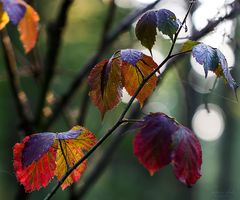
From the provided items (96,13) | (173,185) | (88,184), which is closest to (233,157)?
(173,185)

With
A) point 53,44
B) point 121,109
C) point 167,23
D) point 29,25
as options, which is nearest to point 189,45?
point 167,23

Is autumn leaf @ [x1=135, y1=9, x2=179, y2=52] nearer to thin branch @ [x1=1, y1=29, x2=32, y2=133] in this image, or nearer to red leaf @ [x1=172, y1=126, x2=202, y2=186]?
red leaf @ [x1=172, y1=126, x2=202, y2=186]

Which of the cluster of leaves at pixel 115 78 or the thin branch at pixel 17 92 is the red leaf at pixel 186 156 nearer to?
the cluster of leaves at pixel 115 78

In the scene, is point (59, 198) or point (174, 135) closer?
point (174, 135)

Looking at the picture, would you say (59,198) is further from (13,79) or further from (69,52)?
(13,79)

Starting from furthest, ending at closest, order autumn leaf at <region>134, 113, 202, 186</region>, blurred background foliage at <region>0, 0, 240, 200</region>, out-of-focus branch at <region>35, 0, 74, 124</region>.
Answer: blurred background foliage at <region>0, 0, 240, 200</region>, out-of-focus branch at <region>35, 0, 74, 124</region>, autumn leaf at <region>134, 113, 202, 186</region>

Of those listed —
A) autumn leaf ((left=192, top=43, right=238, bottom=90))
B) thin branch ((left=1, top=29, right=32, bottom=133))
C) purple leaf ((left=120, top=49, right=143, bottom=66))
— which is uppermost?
purple leaf ((left=120, top=49, right=143, bottom=66))

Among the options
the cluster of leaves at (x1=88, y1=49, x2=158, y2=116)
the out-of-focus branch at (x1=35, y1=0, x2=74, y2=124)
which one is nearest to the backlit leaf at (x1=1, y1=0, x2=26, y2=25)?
the cluster of leaves at (x1=88, y1=49, x2=158, y2=116)

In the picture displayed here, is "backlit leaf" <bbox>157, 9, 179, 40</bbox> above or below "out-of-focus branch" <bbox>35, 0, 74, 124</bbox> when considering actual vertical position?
above
